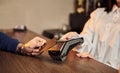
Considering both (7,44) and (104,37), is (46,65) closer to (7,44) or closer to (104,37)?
(7,44)

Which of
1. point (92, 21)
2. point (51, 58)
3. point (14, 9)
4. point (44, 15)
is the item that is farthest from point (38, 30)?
point (51, 58)

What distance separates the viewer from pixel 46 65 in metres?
1.26

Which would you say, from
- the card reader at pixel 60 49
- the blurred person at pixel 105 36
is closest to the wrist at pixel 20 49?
the card reader at pixel 60 49

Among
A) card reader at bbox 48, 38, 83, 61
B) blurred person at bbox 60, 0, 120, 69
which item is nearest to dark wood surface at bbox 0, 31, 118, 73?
card reader at bbox 48, 38, 83, 61

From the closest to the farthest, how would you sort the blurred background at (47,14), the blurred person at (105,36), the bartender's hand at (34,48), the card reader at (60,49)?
the card reader at (60,49), the bartender's hand at (34,48), the blurred person at (105,36), the blurred background at (47,14)

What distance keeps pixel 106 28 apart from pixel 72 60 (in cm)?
70

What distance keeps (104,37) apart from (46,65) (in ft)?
2.75

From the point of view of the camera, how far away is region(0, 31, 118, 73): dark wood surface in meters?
1.17

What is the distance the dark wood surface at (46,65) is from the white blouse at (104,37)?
0.43 meters

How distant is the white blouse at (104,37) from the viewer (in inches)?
72.5

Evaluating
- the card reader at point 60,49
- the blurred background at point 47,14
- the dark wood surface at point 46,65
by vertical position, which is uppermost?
the card reader at point 60,49

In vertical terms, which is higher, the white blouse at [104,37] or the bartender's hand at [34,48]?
the bartender's hand at [34,48]

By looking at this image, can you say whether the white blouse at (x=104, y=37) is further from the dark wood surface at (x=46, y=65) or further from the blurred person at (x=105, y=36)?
the dark wood surface at (x=46, y=65)

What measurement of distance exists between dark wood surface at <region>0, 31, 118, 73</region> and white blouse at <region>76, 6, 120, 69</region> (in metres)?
0.43
